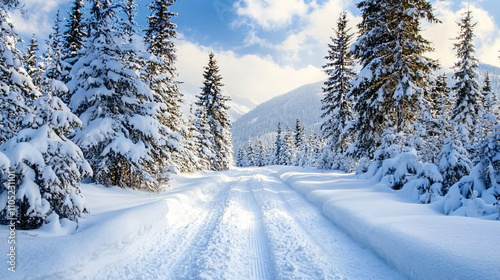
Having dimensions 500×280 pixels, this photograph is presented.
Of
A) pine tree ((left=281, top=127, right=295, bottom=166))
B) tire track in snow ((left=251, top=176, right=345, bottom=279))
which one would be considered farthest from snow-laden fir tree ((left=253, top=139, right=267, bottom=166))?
tire track in snow ((left=251, top=176, right=345, bottom=279))

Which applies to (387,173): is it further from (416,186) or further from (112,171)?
(112,171)

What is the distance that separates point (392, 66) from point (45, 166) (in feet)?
49.0

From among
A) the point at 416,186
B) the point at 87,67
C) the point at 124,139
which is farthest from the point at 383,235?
the point at 87,67

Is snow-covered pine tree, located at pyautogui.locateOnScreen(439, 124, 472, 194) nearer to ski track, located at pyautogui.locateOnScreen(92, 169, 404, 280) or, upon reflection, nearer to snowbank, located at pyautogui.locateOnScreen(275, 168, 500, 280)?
snowbank, located at pyautogui.locateOnScreen(275, 168, 500, 280)

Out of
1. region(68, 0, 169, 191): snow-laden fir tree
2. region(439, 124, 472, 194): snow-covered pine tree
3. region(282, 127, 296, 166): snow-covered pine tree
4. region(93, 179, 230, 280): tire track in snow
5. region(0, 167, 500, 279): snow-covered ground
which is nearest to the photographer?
region(0, 167, 500, 279): snow-covered ground

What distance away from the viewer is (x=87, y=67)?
10.1 m

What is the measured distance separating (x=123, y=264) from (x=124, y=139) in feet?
20.3

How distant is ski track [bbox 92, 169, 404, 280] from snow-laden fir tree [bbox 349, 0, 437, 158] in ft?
30.0

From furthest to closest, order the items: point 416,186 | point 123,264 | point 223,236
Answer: point 416,186, point 223,236, point 123,264

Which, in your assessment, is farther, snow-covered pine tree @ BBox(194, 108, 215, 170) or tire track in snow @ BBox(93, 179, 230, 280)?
snow-covered pine tree @ BBox(194, 108, 215, 170)

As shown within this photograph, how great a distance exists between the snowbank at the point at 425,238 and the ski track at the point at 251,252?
1.02ft

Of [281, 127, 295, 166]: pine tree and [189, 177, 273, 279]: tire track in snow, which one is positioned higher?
[281, 127, 295, 166]: pine tree

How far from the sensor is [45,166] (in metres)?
5.15

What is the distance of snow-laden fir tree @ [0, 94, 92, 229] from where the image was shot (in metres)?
4.87
